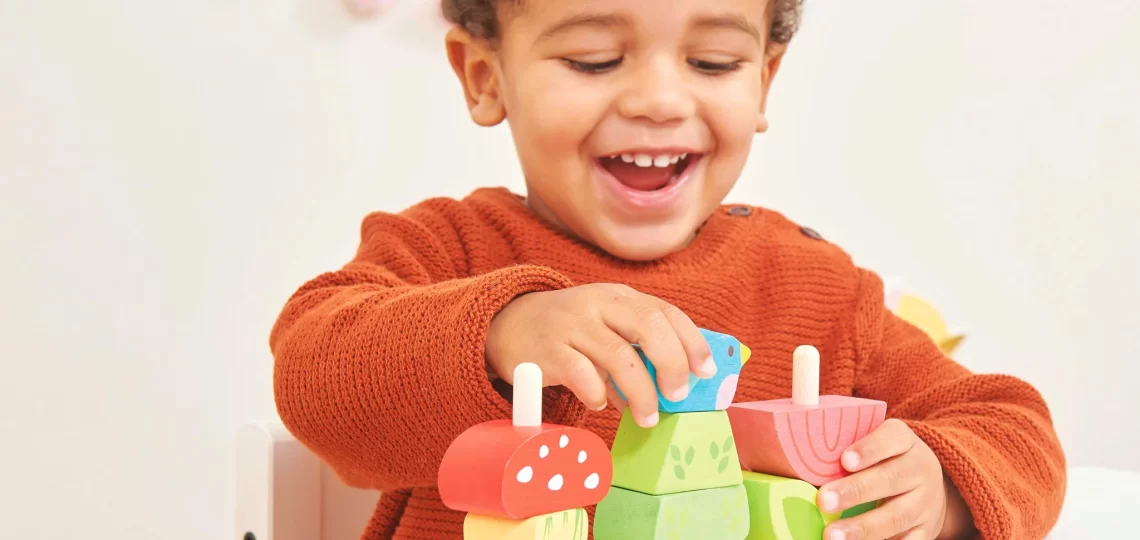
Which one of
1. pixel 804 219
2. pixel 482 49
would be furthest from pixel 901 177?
pixel 482 49

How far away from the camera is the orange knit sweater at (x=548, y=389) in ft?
1.68

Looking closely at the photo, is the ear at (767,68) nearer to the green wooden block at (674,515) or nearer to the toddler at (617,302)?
the toddler at (617,302)

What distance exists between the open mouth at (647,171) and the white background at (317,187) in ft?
1.77

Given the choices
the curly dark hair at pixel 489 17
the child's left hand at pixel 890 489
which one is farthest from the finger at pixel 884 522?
the curly dark hair at pixel 489 17

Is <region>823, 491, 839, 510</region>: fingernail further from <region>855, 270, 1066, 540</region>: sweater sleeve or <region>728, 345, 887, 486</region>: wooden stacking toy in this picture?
<region>855, 270, 1066, 540</region>: sweater sleeve

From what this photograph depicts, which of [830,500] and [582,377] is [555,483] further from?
[830,500]

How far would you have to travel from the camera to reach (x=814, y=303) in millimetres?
805

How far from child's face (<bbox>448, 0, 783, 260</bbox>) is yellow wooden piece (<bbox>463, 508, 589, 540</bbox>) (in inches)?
13.2

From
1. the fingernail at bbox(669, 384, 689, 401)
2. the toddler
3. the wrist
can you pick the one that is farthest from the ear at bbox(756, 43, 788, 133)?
the fingernail at bbox(669, 384, 689, 401)

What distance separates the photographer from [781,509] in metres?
0.48

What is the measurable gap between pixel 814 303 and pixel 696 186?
14 cm

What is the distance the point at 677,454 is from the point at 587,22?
33 centimetres

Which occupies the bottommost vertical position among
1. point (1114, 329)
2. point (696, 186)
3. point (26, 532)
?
point (26, 532)

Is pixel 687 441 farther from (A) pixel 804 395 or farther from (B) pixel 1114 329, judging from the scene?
(B) pixel 1114 329
